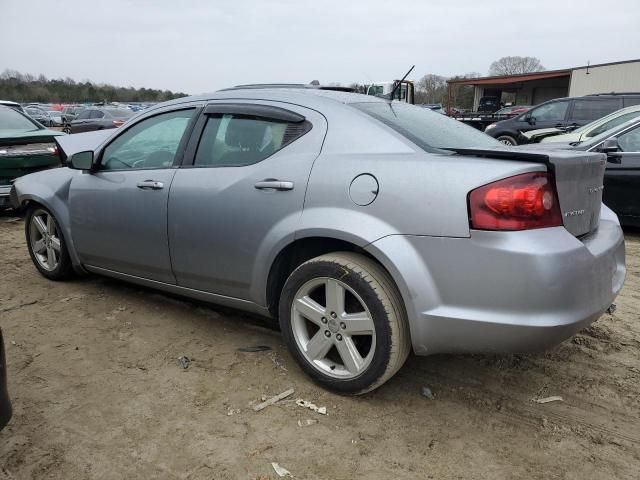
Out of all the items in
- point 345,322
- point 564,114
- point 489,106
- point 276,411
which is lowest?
point 276,411

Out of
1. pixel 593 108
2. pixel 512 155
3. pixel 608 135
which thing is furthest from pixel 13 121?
pixel 593 108

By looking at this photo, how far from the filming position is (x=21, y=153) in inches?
276

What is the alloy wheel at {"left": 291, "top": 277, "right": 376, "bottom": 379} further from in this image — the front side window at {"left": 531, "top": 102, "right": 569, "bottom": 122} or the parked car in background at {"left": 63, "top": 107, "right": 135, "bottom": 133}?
the parked car in background at {"left": 63, "top": 107, "right": 135, "bottom": 133}

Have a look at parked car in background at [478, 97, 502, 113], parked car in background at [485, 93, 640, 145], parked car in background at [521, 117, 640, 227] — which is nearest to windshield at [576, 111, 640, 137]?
parked car in background at [521, 117, 640, 227]

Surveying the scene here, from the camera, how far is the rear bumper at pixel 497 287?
83.0 inches

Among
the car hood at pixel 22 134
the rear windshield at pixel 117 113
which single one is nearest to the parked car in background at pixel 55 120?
the rear windshield at pixel 117 113

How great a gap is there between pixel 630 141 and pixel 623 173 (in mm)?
466

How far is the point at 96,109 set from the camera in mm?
20266

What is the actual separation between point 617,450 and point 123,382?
2.43 metres

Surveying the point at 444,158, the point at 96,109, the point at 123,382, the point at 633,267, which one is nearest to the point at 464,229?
the point at 444,158

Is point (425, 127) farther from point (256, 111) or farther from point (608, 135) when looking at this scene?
point (608, 135)

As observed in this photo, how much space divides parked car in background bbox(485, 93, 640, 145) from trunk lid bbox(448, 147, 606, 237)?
9.03 meters

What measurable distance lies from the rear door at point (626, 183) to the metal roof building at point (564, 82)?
2383 cm

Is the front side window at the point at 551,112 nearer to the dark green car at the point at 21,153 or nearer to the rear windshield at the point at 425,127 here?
the rear windshield at the point at 425,127
